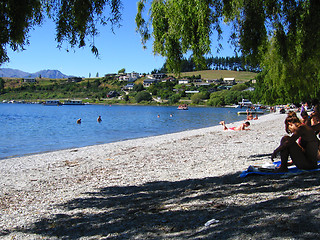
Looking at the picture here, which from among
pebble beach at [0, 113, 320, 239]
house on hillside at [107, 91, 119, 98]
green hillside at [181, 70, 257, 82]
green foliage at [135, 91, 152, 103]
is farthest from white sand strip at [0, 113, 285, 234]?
house on hillside at [107, 91, 119, 98]

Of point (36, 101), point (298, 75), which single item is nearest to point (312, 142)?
point (298, 75)

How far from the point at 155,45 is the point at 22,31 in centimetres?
330

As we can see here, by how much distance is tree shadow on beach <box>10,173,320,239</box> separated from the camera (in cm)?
399

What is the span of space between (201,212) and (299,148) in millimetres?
2888

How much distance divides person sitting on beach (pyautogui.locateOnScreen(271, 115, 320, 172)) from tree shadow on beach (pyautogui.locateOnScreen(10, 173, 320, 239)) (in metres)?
0.36

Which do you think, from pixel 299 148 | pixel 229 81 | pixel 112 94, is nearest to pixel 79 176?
pixel 299 148

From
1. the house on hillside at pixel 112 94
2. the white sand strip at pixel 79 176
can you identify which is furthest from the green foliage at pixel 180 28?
the house on hillside at pixel 112 94

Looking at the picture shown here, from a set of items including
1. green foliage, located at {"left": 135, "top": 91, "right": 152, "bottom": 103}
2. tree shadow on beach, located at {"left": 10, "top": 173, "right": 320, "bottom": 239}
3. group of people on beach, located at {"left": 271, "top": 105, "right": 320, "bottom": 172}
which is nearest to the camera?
tree shadow on beach, located at {"left": 10, "top": 173, "right": 320, "bottom": 239}

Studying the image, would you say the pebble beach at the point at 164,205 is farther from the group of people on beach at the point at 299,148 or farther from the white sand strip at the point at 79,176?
the group of people on beach at the point at 299,148

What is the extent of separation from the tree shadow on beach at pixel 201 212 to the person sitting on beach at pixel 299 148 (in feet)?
1.17

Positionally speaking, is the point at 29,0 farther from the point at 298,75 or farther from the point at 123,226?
the point at 298,75

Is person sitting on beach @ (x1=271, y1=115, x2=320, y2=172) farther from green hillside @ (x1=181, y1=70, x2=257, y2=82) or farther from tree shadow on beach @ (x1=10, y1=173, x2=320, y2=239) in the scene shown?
green hillside @ (x1=181, y1=70, x2=257, y2=82)

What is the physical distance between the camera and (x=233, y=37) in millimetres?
7277

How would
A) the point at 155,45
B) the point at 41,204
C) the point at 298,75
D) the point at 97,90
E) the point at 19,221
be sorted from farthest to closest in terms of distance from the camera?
1. the point at 97,90
2. the point at 298,75
3. the point at 155,45
4. the point at 41,204
5. the point at 19,221
